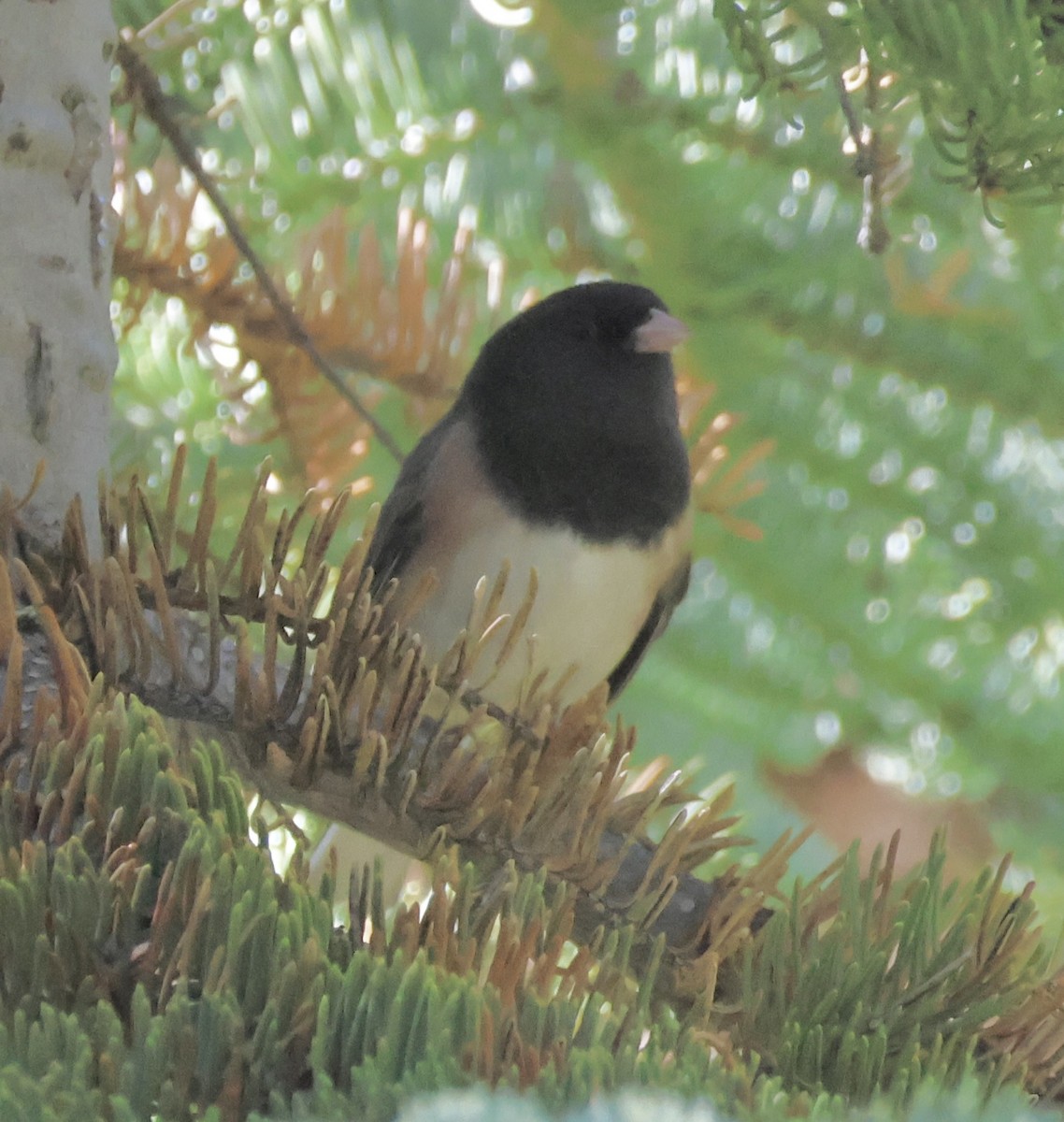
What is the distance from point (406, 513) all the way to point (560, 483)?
5.3 inches

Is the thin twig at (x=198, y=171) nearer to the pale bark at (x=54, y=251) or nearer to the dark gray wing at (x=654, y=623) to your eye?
the pale bark at (x=54, y=251)

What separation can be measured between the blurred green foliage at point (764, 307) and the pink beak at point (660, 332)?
0.03 m

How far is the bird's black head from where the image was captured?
92 centimetres

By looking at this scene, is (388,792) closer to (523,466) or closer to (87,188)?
(87,188)

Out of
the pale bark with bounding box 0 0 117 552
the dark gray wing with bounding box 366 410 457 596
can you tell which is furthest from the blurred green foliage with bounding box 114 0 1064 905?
the pale bark with bounding box 0 0 117 552

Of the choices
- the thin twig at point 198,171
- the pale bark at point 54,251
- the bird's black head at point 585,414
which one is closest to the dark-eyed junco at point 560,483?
the bird's black head at point 585,414

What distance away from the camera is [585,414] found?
949 mm

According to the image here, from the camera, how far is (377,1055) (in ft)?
0.74

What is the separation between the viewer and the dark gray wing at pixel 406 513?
3.13 ft

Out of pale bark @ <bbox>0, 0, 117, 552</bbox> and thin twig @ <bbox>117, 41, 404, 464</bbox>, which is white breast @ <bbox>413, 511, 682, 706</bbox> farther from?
pale bark @ <bbox>0, 0, 117, 552</bbox>

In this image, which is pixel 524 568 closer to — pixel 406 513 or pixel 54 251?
pixel 406 513

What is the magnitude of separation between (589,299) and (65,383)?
0.54m

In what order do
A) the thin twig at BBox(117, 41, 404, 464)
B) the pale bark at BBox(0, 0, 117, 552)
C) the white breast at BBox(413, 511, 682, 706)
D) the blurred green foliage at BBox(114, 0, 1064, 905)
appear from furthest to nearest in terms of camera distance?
the white breast at BBox(413, 511, 682, 706) → the blurred green foliage at BBox(114, 0, 1064, 905) → the thin twig at BBox(117, 41, 404, 464) → the pale bark at BBox(0, 0, 117, 552)

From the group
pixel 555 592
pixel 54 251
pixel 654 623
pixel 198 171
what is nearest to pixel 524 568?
pixel 555 592
